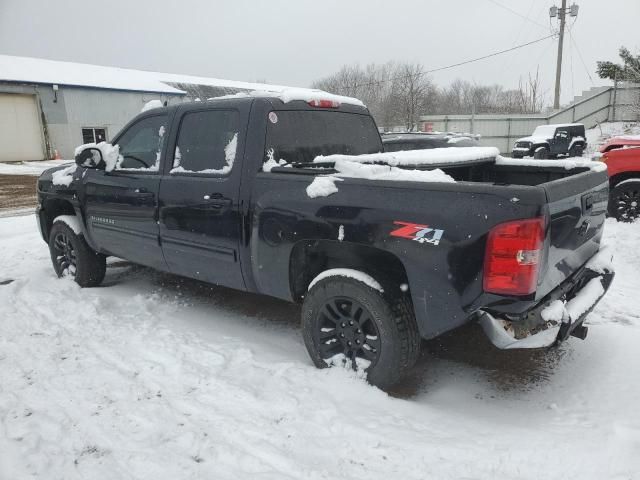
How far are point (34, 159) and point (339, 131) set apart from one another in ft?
86.7

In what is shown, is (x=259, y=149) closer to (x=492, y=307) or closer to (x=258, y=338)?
(x=258, y=338)

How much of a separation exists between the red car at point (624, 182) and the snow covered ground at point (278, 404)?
11.3ft

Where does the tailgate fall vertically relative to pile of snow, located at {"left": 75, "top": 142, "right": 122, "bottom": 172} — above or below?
below

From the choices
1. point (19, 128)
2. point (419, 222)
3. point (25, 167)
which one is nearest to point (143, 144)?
point (419, 222)

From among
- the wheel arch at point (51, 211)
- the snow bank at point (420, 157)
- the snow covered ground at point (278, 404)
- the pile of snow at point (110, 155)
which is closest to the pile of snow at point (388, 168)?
the snow bank at point (420, 157)

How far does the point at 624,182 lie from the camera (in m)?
7.23

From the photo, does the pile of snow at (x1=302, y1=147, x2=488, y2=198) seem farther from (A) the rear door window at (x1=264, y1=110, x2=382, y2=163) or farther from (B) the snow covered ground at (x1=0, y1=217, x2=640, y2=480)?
(B) the snow covered ground at (x1=0, y1=217, x2=640, y2=480)

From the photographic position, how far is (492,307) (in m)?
2.58

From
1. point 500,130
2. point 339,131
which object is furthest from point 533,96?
point 339,131

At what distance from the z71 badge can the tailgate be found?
0.57 m

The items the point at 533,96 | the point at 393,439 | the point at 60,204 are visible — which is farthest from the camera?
the point at 533,96

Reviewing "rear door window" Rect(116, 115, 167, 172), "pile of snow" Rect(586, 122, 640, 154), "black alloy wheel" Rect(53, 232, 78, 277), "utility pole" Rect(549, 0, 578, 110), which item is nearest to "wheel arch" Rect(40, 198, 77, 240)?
"black alloy wheel" Rect(53, 232, 78, 277)

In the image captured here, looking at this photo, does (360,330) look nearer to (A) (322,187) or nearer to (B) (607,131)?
(A) (322,187)

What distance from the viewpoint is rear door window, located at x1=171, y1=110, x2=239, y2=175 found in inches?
146
